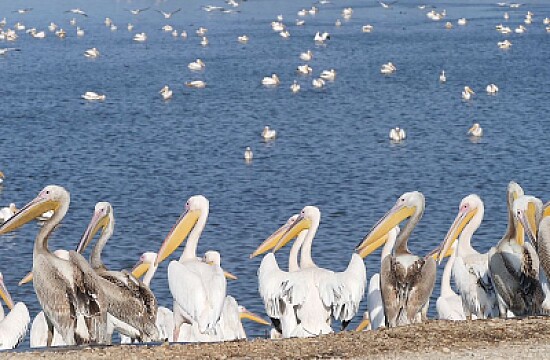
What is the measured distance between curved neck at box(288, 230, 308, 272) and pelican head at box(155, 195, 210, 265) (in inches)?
29.6

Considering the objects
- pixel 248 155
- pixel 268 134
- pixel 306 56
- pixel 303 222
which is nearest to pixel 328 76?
pixel 306 56

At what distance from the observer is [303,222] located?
980 centimetres

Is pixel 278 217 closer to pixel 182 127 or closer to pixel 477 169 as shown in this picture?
pixel 477 169

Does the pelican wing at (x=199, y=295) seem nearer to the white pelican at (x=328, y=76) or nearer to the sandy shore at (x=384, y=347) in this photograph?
the sandy shore at (x=384, y=347)

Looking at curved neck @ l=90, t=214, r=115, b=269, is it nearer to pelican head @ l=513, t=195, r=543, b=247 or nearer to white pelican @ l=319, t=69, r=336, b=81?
pelican head @ l=513, t=195, r=543, b=247

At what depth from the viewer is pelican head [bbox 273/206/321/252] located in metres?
9.70

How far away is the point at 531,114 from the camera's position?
78.4ft

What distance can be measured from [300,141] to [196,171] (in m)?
3.51

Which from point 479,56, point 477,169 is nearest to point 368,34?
point 479,56

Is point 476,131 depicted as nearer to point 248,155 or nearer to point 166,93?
point 248,155

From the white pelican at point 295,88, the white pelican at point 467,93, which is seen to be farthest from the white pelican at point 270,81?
the white pelican at point 467,93

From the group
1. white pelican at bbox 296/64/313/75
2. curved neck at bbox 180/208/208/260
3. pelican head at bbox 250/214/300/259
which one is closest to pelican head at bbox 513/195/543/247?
curved neck at bbox 180/208/208/260

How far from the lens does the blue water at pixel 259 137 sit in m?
14.5

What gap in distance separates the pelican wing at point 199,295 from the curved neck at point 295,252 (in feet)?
4.28
